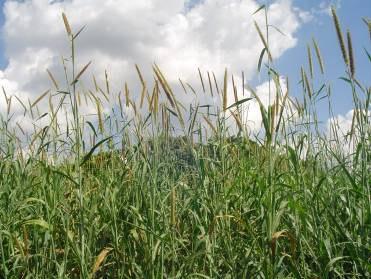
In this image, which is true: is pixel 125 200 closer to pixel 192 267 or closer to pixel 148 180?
pixel 148 180

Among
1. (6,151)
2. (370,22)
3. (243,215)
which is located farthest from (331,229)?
(6,151)

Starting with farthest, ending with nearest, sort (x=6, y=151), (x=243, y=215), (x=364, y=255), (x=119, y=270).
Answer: (x=6, y=151) < (x=243, y=215) < (x=119, y=270) < (x=364, y=255)

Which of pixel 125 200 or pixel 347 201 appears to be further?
pixel 125 200

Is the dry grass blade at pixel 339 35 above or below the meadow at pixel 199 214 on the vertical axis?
above

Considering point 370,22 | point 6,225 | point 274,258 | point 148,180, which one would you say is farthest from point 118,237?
point 370,22

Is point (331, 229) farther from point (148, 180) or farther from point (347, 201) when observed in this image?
point (148, 180)

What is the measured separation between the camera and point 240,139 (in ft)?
11.3

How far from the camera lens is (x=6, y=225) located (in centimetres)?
252

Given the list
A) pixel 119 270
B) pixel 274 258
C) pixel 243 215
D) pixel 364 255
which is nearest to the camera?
pixel 274 258

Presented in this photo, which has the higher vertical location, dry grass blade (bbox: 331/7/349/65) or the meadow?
dry grass blade (bbox: 331/7/349/65)

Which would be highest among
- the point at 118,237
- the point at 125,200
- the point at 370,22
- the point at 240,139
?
the point at 370,22

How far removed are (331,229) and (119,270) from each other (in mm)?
1060

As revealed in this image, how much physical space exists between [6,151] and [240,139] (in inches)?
63.9

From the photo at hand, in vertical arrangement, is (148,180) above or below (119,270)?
above
